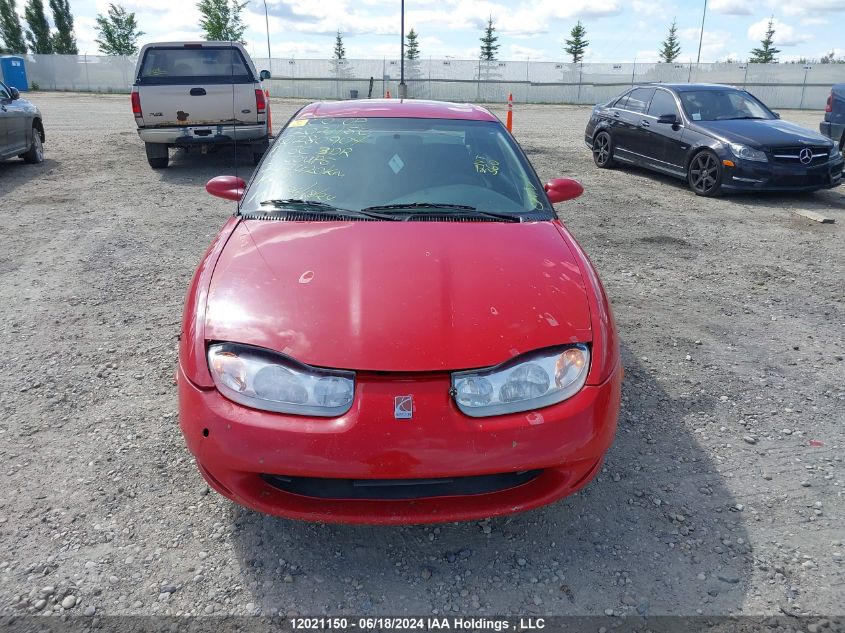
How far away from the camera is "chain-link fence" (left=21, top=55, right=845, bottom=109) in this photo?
121 ft

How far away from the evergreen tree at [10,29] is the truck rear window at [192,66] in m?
46.4

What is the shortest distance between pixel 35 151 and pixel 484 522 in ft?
36.0

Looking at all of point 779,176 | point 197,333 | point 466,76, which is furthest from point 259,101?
point 466,76

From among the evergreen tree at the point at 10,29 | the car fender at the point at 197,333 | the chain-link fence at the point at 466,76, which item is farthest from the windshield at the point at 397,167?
the evergreen tree at the point at 10,29

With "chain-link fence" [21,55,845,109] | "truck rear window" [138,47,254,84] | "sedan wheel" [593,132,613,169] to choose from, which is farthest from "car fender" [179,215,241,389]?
"chain-link fence" [21,55,845,109]

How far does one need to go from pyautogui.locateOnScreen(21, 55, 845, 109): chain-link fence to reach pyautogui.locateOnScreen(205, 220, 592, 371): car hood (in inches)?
1400

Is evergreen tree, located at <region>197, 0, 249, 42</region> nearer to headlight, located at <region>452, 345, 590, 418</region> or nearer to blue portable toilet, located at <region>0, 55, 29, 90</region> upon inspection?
blue portable toilet, located at <region>0, 55, 29, 90</region>

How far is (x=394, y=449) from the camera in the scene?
6.75ft

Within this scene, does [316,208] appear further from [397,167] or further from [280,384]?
[280,384]

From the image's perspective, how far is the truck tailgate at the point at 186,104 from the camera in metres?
9.74

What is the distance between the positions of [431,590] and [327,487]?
0.53 metres

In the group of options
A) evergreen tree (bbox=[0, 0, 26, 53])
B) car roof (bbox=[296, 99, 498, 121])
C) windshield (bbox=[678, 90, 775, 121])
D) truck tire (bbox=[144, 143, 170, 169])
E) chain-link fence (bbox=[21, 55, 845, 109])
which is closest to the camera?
car roof (bbox=[296, 99, 498, 121])

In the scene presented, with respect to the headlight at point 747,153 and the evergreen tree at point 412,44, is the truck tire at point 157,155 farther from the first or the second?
the evergreen tree at point 412,44

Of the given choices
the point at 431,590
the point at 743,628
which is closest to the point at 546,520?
the point at 431,590
